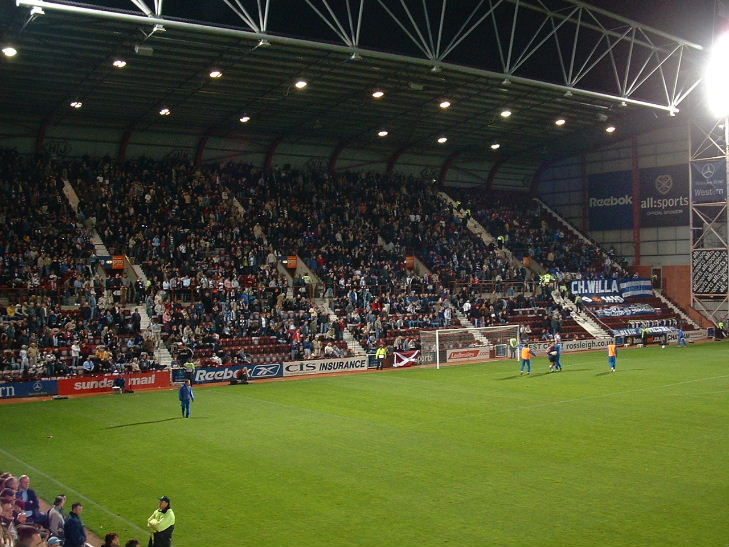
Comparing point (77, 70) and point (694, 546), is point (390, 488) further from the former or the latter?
point (77, 70)

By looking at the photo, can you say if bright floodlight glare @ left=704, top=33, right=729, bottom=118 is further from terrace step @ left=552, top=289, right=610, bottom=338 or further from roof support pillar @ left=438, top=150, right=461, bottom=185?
roof support pillar @ left=438, top=150, right=461, bottom=185

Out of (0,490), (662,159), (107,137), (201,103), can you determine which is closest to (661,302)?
(662,159)

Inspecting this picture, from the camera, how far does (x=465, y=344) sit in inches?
1709

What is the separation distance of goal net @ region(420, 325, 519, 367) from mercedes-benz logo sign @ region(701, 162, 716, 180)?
56.8ft

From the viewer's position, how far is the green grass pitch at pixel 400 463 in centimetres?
1345

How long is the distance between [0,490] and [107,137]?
3673cm

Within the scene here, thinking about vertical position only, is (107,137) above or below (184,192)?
above

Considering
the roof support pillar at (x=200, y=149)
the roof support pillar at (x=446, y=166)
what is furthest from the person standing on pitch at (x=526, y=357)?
the roof support pillar at (x=446, y=166)

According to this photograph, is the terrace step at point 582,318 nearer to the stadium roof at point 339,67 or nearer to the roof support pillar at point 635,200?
the roof support pillar at point 635,200

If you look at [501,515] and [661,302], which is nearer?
[501,515]

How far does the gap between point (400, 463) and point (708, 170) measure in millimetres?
40753

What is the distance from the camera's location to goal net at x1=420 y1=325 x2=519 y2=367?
42.1m

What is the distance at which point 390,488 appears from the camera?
1592 centimetres

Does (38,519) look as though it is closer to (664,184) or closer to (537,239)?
(537,239)
